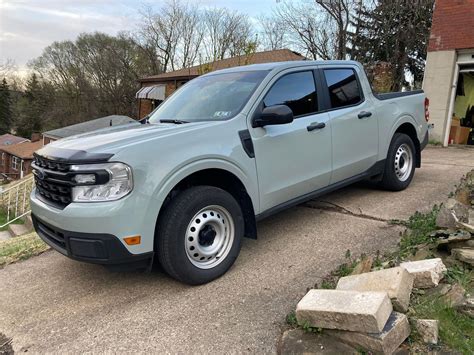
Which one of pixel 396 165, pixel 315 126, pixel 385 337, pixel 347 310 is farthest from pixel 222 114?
pixel 396 165

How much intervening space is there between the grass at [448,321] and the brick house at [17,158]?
45.9 metres

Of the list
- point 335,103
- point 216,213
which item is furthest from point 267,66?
point 216,213

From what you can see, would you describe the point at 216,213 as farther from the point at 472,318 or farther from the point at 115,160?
the point at 472,318

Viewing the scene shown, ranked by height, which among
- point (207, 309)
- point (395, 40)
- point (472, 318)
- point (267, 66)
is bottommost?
point (207, 309)

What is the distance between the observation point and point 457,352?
233 cm

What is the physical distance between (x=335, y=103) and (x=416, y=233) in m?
1.73

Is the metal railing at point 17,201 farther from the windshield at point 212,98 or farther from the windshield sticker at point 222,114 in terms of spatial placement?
the windshield sticker at point 222,114

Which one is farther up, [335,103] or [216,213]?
[335,103]

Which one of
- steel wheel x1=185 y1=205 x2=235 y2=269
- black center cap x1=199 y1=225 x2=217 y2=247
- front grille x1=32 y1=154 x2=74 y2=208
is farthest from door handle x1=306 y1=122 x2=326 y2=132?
front grille x1=32 y1=154 x2=74 y2=208

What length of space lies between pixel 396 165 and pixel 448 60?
8262 mm

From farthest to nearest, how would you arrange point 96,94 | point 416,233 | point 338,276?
point 96,94, point 416,233, point 338,276

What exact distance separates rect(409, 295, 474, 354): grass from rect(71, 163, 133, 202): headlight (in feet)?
7.07

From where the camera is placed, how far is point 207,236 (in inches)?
139

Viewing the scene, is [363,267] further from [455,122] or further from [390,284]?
[455,122]
